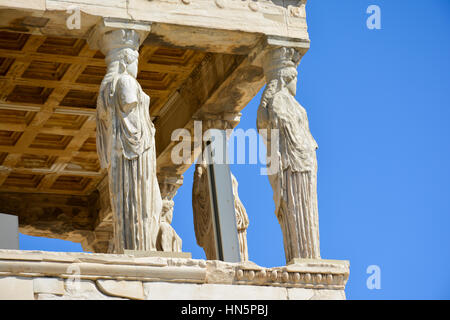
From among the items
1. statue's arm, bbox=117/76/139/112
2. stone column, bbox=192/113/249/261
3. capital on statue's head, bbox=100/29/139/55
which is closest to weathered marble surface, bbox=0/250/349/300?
statue's arm, bbox=117/76/139/112

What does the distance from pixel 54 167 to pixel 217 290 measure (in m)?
9.07

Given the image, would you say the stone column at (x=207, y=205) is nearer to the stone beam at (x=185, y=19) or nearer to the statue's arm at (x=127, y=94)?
the stone beam at (x=185, y=19)

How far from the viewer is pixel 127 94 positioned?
19281mm

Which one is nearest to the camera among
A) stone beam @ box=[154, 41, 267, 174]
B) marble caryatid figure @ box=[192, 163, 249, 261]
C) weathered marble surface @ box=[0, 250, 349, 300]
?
weathered marble surface @ box=[0, 250, 349, 300]

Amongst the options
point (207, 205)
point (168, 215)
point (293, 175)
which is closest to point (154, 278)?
point (293, 175)

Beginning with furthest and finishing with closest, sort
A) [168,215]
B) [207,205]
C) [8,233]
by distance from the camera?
[168,215]
[207,205]
[8,233]

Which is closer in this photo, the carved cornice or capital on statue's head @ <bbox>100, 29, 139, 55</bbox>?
the carved cornice

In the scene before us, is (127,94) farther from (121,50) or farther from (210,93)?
(210,93)

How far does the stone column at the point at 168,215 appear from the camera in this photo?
22969 mm

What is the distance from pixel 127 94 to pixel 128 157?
88 centimetres

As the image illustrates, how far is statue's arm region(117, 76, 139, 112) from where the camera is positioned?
758 inches

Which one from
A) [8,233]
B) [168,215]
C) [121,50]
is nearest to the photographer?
[8,233]

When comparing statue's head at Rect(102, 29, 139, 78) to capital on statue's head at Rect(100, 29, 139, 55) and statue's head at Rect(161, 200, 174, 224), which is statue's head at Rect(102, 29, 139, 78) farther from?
statue's head at Rect(161, 200, 174, 224)
